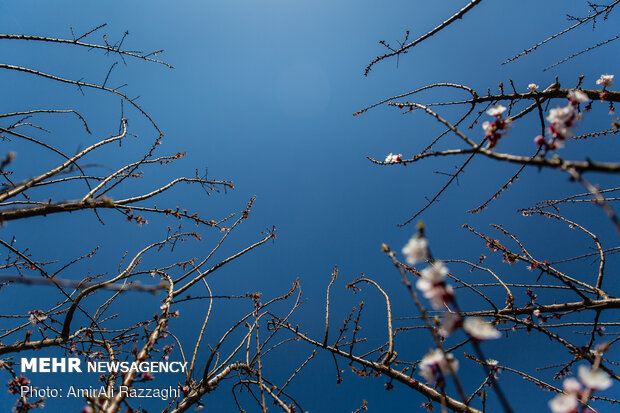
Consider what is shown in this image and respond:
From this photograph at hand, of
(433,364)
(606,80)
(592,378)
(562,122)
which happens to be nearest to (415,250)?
(433,364)

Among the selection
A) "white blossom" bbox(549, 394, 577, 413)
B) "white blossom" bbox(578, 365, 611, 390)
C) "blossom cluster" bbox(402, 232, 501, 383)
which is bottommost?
"white blossom" bbox(549, 394, 577, 413)

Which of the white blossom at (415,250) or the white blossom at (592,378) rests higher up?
the white blossom at (415,250)

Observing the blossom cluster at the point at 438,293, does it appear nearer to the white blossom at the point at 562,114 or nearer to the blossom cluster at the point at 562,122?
the blossom cluster at the point at 562,122

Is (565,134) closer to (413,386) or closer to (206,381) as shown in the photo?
(413,386)

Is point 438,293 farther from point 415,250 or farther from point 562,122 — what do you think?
point 562,122

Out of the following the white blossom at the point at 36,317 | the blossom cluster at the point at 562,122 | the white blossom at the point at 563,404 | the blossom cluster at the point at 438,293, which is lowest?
the white blossom at the point at 563,404

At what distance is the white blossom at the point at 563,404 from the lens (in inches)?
47.9

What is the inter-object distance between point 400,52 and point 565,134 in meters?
2.14

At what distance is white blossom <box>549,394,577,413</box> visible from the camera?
1218 mm

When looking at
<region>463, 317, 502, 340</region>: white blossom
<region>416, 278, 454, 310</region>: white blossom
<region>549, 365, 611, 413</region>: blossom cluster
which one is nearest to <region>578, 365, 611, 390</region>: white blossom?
<region>549, 365, 611, 413</region>: blossom cluster

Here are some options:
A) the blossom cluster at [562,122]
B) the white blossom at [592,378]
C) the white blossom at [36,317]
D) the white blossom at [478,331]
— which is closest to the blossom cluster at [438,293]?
the white blossom at [478,331]

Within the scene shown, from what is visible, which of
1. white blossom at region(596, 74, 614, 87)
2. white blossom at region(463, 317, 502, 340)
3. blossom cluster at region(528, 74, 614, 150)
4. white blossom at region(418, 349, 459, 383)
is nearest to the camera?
white blossom at region(463, 317, 502, 340)

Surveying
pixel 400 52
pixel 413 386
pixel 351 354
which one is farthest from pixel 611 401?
pixel 400 52

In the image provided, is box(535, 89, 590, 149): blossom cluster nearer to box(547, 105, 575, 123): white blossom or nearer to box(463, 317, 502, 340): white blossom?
box(547, 105, 575, 123): white blossom
